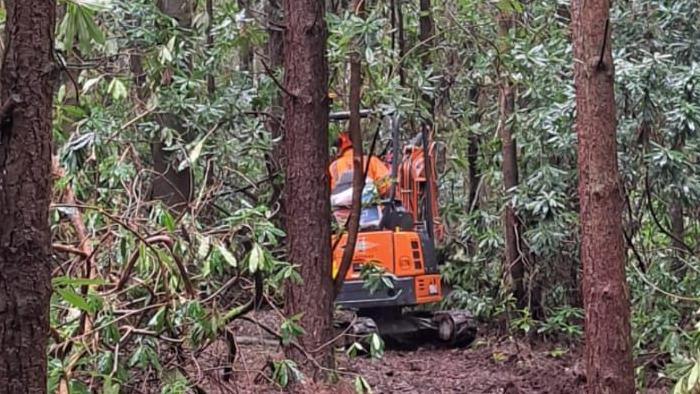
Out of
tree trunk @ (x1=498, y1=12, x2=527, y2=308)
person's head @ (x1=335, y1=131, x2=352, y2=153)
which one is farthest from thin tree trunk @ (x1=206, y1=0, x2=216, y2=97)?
tree trunk @ (x1=498, y1=12, x2=527, y2=308)

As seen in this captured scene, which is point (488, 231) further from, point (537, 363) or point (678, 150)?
point (678, 150)

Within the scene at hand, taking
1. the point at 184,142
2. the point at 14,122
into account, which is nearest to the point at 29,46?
the point at 14,122

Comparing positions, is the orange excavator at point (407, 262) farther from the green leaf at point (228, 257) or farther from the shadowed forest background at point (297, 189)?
the green leaf at point (228, 257)

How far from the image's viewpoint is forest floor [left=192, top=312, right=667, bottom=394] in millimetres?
4625

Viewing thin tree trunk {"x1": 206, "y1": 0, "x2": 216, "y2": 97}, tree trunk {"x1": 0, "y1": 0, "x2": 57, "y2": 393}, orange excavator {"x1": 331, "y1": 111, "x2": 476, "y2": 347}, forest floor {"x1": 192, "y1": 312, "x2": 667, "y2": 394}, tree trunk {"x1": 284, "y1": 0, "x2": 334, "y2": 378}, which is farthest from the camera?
orange excavator {"x1": 331, "y1": 111, "x2": 476, "y2": 347}

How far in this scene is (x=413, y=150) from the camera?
9164 millimetres

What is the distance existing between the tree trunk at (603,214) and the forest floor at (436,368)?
1403 millimetres

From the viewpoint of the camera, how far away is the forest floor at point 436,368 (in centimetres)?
462

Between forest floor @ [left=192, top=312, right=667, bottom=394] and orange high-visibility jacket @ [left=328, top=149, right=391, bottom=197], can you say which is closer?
forest floor @ [left=192, top=312, right=667, bottom=394]

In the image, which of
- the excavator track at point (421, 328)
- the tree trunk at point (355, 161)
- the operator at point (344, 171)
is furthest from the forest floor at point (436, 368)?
the operator at point (344, 171)

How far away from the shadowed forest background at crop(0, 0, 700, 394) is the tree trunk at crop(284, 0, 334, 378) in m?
0.01

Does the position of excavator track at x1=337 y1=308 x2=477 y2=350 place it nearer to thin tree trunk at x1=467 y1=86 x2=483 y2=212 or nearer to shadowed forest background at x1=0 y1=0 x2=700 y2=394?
shadowed forest background at x1=0 y1=0 x2=700 y2=394

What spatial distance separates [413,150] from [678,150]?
10.9 feet

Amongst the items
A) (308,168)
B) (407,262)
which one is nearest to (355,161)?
(308,168)
